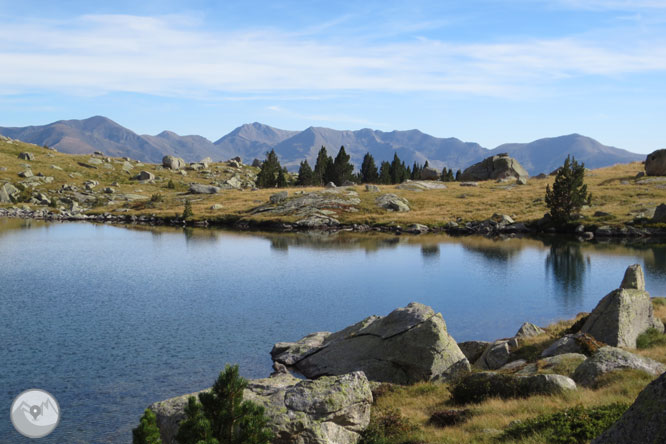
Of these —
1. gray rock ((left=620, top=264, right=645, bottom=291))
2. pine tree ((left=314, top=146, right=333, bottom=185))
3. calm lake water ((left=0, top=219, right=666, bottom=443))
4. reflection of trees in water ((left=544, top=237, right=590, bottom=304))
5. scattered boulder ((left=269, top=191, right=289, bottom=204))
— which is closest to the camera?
calm lake water ((left=0, top=219, right=666, bottom=443))

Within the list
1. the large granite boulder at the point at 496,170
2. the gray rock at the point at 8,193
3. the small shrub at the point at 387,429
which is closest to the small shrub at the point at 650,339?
the small shrub at the point at 387,429

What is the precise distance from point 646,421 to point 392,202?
415ft

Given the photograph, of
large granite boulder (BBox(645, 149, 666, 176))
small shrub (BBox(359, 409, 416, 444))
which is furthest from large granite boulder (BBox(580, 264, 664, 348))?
large granite boulder (BBox(645, 149, 666, 176))

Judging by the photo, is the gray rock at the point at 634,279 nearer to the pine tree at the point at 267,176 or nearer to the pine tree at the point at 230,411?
the pine tree at the point at 230,411

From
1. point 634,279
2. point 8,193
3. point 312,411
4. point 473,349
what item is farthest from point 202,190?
point 312,411

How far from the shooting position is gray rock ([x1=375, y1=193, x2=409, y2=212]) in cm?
13350

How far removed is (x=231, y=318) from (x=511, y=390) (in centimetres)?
2880

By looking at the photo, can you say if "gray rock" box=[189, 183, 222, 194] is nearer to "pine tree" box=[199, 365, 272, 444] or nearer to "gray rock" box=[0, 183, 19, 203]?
"gray rock" box=[0, 183, 19, 203]

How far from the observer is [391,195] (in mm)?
139000

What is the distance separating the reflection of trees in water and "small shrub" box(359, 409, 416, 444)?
3936cm

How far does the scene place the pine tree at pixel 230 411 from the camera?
12609 mm

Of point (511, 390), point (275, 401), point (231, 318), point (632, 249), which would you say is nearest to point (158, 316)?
point (231, 318)

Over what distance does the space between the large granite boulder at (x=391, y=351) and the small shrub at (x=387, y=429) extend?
7769mm

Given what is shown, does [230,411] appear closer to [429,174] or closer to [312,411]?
[312,411]
